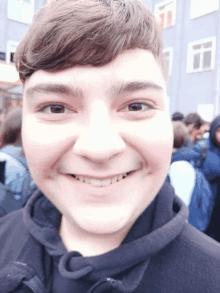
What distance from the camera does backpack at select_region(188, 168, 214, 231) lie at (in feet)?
→ 5.97

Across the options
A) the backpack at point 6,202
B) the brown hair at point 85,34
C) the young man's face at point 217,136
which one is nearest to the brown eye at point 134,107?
the brown hair at point 85,34

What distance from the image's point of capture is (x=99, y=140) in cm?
55

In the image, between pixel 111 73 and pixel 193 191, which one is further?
pixel 193 191

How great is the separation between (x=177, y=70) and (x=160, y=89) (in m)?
8.23

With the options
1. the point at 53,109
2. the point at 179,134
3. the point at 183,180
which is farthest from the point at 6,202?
the point at 179,134

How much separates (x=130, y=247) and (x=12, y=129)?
155 centimetres

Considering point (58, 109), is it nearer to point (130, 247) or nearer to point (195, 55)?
point (130, 247)

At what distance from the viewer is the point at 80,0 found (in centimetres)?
63

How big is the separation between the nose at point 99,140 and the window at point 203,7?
7.97 m

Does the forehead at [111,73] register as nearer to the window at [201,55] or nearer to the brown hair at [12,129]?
the brown hair at [12,129]

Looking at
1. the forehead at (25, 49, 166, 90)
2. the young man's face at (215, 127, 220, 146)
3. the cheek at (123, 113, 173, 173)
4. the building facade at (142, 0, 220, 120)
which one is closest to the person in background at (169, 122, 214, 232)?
the young man's face at (215, 127, 220, 146)

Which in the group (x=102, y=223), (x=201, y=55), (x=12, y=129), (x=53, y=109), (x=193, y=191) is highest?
(x=201, y=55)

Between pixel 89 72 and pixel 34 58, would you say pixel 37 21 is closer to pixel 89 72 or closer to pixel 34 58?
pixel 34 58

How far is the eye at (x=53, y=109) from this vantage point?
0.63m
